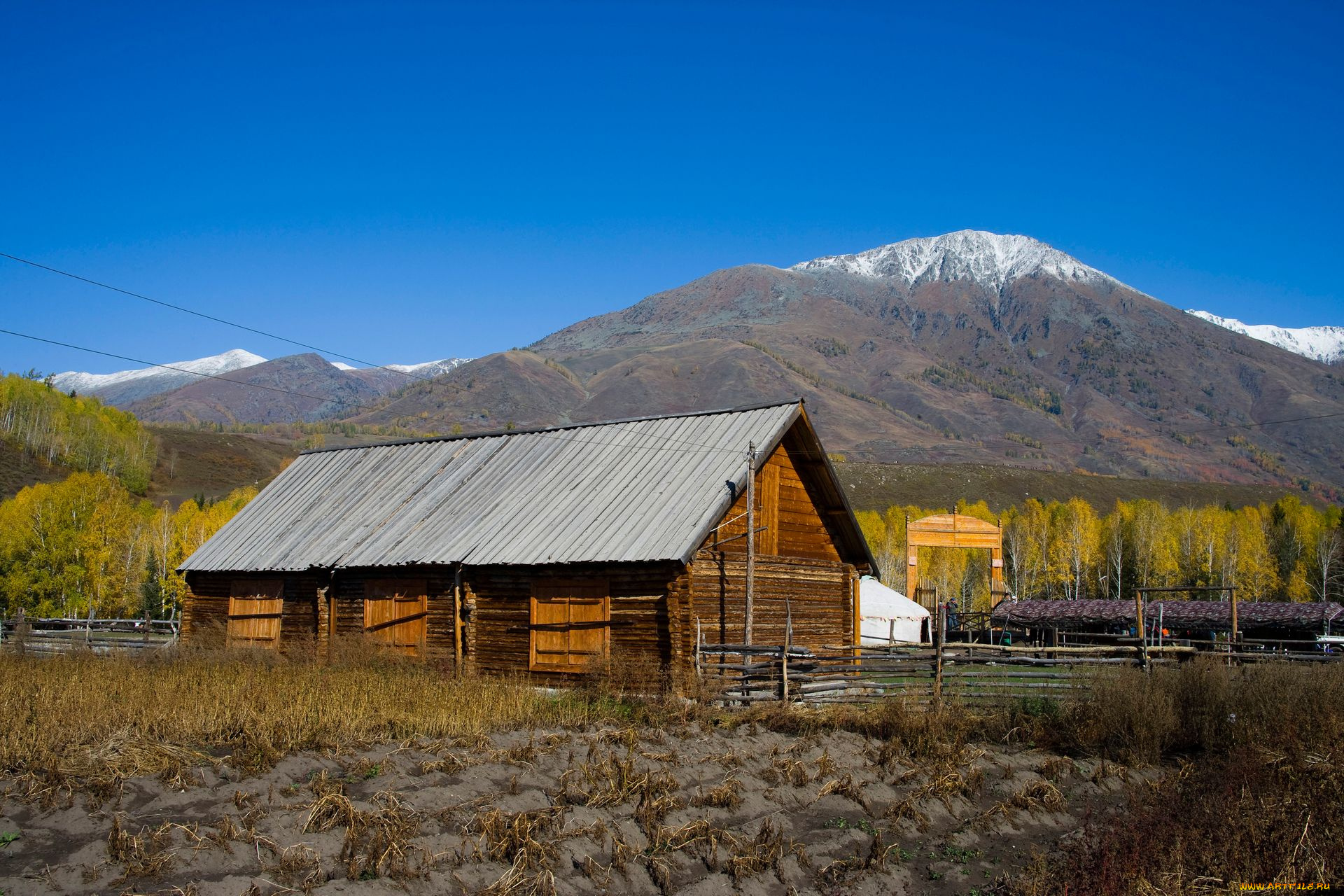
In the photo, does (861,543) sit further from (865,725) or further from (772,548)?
(865,725)

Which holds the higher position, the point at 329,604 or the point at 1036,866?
the point at 329,604

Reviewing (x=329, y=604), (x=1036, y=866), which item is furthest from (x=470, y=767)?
(x=329, y=604)

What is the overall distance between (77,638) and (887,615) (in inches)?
1173

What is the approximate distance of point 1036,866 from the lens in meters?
11.6

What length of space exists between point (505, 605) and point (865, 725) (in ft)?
31.6

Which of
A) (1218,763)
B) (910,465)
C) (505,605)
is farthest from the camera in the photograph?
(910,465)

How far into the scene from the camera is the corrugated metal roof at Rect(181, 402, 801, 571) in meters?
23.5

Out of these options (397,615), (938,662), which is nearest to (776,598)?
(938,662)

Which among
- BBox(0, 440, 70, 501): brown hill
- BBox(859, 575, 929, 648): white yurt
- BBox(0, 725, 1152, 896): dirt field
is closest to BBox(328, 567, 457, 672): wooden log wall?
BBox(0, 725, 1152, 896): dirt field

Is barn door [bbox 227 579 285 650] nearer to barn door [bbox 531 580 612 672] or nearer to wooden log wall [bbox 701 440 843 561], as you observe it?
barn door [bbox 531 580 612 672]

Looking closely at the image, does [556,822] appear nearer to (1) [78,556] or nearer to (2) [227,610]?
(2) [227,610]

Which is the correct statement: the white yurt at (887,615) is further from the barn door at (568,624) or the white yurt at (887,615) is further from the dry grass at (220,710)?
the dry grass at (220,710)

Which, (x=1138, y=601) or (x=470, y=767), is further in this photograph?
(x=1138, y=601)

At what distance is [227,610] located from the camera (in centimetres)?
3027
